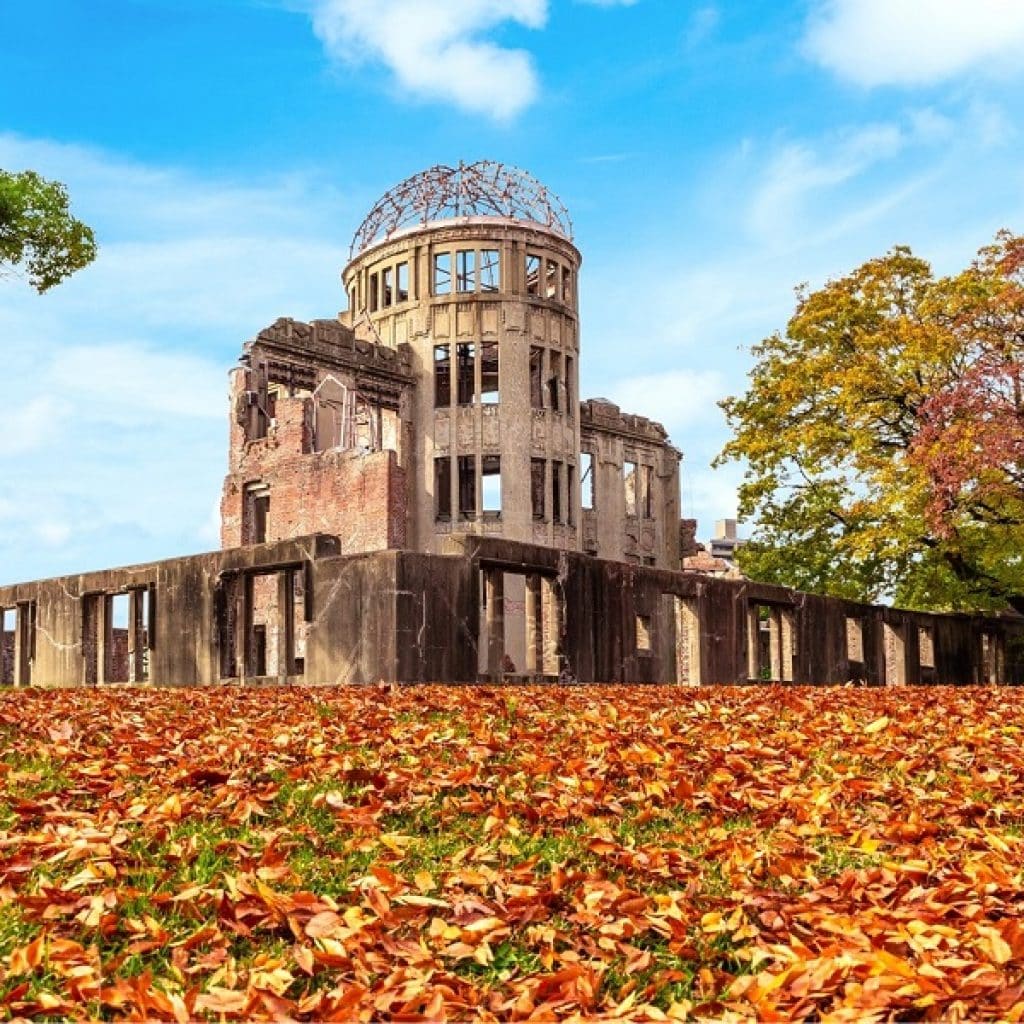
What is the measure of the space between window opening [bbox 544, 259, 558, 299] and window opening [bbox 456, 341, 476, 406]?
334 cm

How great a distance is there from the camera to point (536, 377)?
141 feet

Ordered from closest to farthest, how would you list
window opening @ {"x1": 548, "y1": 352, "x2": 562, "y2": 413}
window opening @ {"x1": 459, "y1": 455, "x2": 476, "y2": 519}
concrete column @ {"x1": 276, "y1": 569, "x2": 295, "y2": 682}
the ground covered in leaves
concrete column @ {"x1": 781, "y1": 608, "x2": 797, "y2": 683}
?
the ground covered in leaves, concrete column @ {"x1": 276, "y1": 569, "x2": 295, "y2": 682}, concrete column @ {"x1": 781, "y1": 608, "x2": 797, "y2": 683}, window opening @ {"x1": 459, "y1": 455, "x2": 476, "y2": 519}, window opening @ {"x1": 548, "y1": 352, "x2": 562, "y2": 413}

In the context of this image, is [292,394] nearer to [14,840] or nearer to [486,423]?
→ [486,423]

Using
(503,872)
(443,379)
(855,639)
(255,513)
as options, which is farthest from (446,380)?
(503,872)

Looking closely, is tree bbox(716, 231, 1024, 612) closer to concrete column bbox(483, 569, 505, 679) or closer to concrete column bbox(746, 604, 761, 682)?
concrete column bbox(746, 604, 761, 682)

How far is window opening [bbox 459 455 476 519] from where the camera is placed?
43.2m

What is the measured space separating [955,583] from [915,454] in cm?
497

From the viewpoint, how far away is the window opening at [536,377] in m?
42.5

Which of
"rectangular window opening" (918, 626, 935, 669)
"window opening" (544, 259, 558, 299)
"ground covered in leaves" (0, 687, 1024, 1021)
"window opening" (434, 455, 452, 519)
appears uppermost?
"window opening" (544, 259, 558, 299)

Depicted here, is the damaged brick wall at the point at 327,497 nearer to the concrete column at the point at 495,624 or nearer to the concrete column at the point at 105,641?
the concrete column at the point at 105,641

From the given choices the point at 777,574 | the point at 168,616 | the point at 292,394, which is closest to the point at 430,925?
the point at 168,616

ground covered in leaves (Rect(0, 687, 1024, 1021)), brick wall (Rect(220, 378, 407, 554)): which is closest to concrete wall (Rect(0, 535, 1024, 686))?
ground covered in leaves (Rect(0, 687, 1024, 1021))

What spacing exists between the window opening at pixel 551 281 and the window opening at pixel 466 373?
334 centimetres

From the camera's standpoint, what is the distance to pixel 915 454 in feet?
89.2
